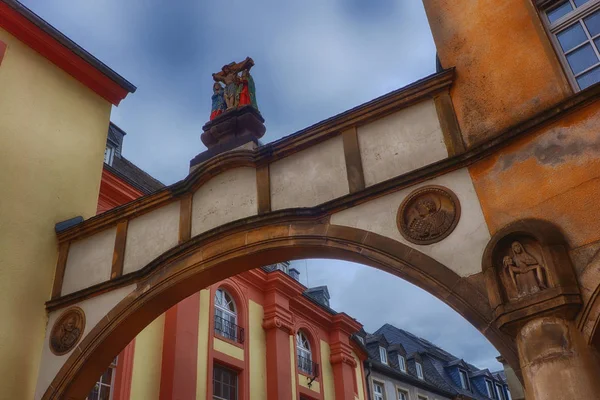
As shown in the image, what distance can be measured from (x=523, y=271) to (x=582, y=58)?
249 cm

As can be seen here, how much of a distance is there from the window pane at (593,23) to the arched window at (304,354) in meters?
13.4

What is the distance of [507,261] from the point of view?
224 inches

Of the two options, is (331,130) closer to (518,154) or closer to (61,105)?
(518,154)

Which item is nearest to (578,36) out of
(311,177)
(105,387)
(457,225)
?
(457,225)

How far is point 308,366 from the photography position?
60.7 ft

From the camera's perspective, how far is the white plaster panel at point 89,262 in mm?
8977

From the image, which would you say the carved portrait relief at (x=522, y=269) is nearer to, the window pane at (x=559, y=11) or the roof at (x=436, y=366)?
the window pane at (x=559, y=11)

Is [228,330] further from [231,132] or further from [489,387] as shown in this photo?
[489,387]

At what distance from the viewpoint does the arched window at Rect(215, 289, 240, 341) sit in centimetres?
1556

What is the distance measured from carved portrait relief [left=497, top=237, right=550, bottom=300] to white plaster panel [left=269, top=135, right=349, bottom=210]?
2078 mm

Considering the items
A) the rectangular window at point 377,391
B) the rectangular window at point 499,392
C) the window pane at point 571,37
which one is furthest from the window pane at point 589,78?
the rectangular window at point 499,392

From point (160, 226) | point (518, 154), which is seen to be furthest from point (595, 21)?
point (160, 226)

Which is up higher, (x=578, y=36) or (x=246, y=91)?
(x=246, y=91)

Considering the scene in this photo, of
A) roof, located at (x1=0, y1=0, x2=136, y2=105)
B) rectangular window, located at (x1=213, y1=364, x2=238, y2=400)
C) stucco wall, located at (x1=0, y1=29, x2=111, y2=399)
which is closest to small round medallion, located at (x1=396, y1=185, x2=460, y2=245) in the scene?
stucco wall, located at (x1=0, y1=29, x2=111, y2=399)
